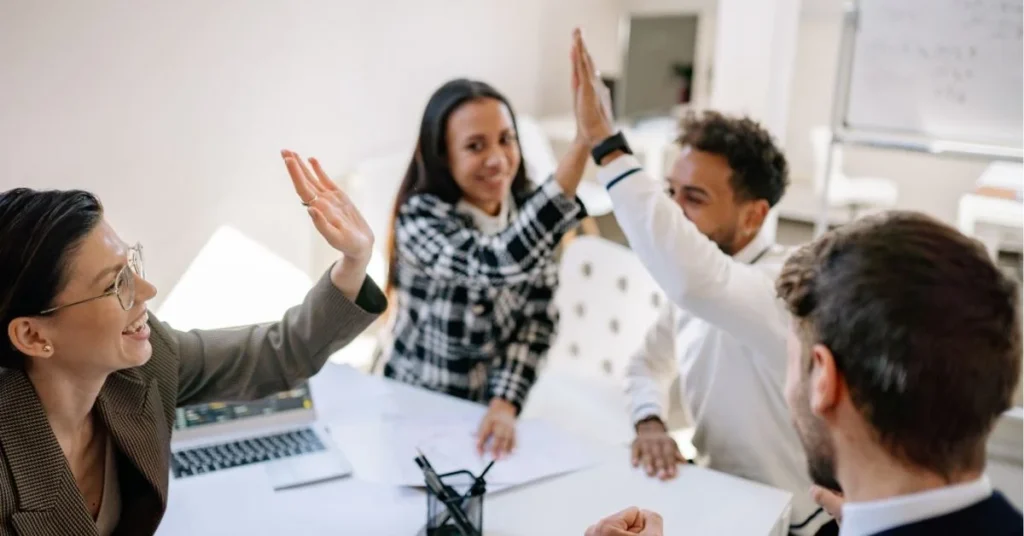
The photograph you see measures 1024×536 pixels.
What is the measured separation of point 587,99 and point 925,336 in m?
0.82

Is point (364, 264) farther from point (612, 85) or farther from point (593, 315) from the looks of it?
point (612, 85)

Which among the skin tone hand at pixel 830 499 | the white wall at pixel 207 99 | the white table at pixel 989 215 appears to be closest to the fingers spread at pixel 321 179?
the skin tone hand at pixel 830 499

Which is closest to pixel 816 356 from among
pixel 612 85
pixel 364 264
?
pixel 364 264

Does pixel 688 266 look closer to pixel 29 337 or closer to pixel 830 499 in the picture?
pixel 830 499

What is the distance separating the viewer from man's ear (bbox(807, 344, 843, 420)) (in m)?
0.88

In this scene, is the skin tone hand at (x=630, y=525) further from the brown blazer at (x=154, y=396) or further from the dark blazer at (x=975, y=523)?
the brown blazer at (x=154, y=396)

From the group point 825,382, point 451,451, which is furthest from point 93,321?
point 825,382

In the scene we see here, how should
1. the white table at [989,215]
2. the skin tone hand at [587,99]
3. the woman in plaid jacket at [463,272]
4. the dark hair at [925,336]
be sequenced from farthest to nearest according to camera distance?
the white table at [989,215] < the woman in plaid jacket at [463,272] < the skin tone hand at [587,99] < the dark hair at [925,336]

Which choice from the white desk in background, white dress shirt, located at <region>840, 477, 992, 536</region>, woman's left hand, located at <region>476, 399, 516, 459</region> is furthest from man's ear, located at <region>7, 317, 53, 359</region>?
white dress shirt, located at <region>840, 477, 992, 536</region>

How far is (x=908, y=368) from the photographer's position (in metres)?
0.82

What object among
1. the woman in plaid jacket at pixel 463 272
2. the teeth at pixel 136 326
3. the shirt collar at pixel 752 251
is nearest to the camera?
the teeth at pixel 136 326

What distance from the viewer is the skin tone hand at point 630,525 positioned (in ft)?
3.70

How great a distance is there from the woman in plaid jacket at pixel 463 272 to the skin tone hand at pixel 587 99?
0.30 metres

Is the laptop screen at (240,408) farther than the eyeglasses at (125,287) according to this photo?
Yes
